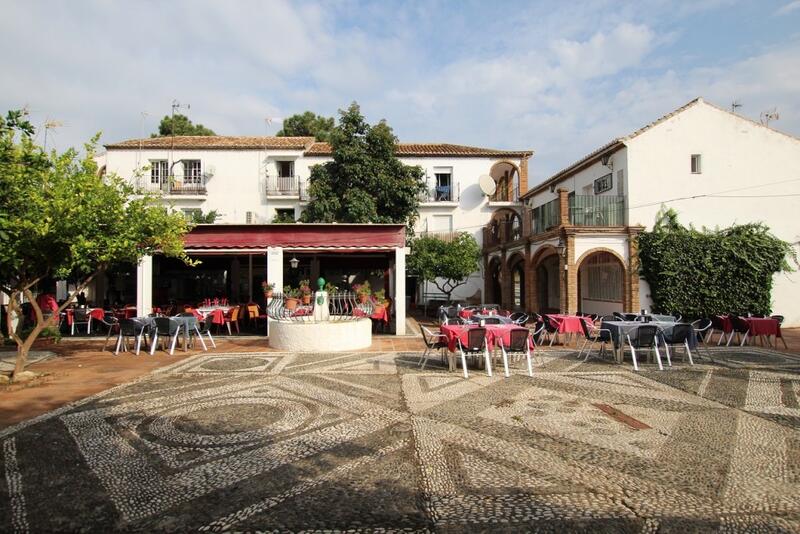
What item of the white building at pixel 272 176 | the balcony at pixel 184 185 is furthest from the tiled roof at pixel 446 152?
the balcony at pixel 184 185

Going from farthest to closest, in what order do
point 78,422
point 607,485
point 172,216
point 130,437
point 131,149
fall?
point 131,149, point 172,216, point 78,422, point 130,437, point 607,485

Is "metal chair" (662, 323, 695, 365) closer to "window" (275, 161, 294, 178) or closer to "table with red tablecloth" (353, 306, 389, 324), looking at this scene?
"table with red tablecloth" (353, 306, 389, 324)

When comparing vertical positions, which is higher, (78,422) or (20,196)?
(20,196)

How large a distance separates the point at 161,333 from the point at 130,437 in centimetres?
586

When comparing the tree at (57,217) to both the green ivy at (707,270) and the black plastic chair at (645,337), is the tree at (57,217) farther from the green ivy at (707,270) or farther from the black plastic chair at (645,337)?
the green ivy at (707,270)

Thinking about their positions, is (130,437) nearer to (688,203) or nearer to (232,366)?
(232,366)

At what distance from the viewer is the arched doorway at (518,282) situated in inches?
842

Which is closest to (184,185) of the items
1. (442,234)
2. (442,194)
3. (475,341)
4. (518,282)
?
(442,194)

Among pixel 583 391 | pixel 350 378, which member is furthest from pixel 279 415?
pixel 583 391

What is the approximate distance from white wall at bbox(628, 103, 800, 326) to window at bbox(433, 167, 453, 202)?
11.2m

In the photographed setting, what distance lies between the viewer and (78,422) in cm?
544

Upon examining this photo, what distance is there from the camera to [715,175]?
1656cm

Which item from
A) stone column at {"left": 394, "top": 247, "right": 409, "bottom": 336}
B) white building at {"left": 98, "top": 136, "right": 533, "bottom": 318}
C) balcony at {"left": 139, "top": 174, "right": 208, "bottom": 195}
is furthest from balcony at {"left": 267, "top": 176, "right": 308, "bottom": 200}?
stone column at {"left": 394, "top": 247, "right": 409, "bottom": 336}

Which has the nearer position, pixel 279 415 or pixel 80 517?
pixel 80 517
